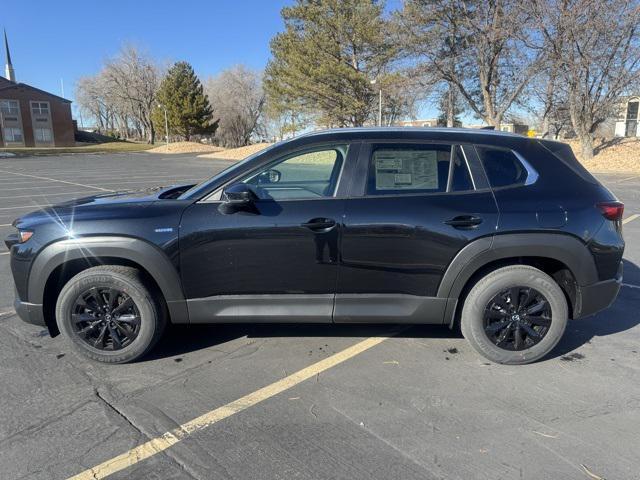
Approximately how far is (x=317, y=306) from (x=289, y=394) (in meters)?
0.67

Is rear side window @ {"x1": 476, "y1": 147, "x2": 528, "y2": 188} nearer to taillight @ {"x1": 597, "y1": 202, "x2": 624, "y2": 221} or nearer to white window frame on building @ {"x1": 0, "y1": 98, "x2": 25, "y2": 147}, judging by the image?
taillight @ {"x1": 597, "y1": 202, "x2": 624, "y2": 221}

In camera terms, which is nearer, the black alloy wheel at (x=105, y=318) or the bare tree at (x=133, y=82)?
the black alloy wheel at (x=105, y=318)

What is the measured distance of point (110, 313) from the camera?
3502mm

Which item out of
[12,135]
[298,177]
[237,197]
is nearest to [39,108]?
[12,135]

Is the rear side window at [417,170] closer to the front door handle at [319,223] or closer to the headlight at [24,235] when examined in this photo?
the front door handle at [319,223]

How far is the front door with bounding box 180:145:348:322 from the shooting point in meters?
3.34

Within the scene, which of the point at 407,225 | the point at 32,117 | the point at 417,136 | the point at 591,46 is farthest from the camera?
the point at 32,117

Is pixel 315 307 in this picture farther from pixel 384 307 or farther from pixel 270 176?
pixel 270 176

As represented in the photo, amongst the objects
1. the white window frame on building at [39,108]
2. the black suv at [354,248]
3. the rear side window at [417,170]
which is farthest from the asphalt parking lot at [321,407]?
the white window frame on building at [39,108]

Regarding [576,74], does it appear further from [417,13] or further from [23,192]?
[23,192]

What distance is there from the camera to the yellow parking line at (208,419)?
96.1 inches

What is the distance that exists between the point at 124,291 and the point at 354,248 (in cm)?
171

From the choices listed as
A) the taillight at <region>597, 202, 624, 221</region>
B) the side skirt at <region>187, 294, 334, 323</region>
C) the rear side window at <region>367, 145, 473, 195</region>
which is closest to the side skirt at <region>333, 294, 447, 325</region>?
the side skirt at <region>187, 294, 334, 323</region>

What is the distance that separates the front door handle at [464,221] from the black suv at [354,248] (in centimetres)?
1
